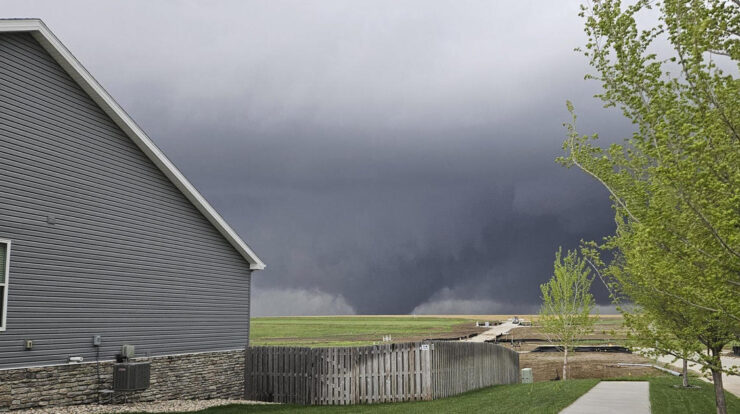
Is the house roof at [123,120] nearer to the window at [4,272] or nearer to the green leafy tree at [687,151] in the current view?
the window at [4,272]

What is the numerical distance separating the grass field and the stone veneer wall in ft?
6.47

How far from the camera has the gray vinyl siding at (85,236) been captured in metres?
13.3

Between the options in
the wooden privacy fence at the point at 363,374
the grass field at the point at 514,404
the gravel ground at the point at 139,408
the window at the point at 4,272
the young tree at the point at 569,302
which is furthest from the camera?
the young tree at the point at 569,302

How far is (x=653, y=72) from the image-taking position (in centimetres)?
867

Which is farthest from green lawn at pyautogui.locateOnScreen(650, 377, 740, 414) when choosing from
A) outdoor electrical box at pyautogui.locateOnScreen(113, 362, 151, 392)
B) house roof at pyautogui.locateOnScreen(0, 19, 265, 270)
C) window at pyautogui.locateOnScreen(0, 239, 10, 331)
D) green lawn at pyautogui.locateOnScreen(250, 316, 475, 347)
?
green lawn at pyautogui.locateOnScreen(250, 316, 475, 347)

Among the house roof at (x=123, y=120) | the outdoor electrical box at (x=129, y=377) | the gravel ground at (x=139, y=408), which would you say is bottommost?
the gravel ground at (x=139, y=408)

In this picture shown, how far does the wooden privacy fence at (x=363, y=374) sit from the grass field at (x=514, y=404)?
695 millimetres

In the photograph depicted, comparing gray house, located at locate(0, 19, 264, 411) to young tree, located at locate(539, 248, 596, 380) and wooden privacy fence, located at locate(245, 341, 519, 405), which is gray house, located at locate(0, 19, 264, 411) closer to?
wooden privacy fence, located at locate(245, 341, 519, 405)

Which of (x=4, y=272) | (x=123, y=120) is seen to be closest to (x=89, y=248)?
(x=4, y=272)

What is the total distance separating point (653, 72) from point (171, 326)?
14.3m

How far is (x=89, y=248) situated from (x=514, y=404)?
11354mm

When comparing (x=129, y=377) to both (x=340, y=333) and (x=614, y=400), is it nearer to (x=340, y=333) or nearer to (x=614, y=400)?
(x=614, y=400)

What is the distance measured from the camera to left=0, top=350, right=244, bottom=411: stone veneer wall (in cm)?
1283

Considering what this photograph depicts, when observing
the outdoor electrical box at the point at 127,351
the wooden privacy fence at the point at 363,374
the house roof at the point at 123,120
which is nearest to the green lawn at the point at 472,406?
the wooden privacy fence at the point at 363,374
